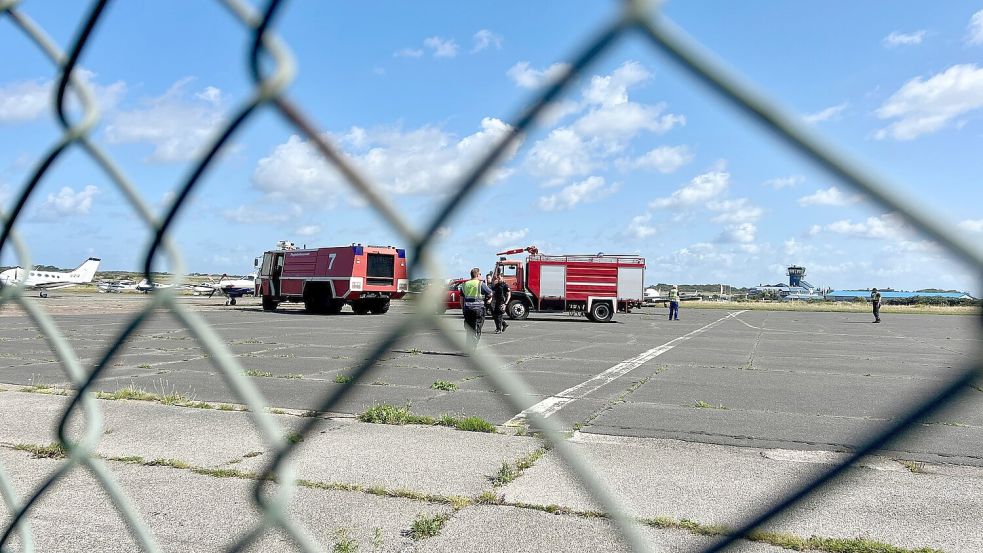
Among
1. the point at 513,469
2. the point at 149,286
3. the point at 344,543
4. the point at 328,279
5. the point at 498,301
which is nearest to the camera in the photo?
the point at 149,286

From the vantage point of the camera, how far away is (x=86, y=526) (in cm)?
308

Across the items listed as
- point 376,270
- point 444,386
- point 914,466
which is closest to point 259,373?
point 444,386

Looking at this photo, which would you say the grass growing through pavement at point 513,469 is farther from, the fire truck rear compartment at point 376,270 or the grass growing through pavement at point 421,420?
the fire truck rear compartment at point 376,270

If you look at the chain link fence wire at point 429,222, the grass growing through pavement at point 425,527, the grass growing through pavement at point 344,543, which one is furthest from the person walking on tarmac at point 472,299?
the chain link fence wire at point 429,222

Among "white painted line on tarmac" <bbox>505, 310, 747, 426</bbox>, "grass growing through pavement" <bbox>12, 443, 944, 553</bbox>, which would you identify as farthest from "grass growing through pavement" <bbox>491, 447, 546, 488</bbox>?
"white painted line on tarmac" <bbox>505, 310, 747, 426</bbox>

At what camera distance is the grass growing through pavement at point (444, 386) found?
280 inches

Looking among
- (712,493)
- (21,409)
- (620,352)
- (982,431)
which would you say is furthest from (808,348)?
(21,409)

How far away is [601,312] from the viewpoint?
22141 mm

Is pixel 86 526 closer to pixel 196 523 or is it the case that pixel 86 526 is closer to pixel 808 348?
pixel 196 523

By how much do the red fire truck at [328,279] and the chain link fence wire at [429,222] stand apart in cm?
1949

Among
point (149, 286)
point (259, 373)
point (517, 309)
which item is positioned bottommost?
point (259, 373)

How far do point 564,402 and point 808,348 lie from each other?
8.82 meters

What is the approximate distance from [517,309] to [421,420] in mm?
17240

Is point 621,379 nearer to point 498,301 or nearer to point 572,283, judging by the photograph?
point 498,301
